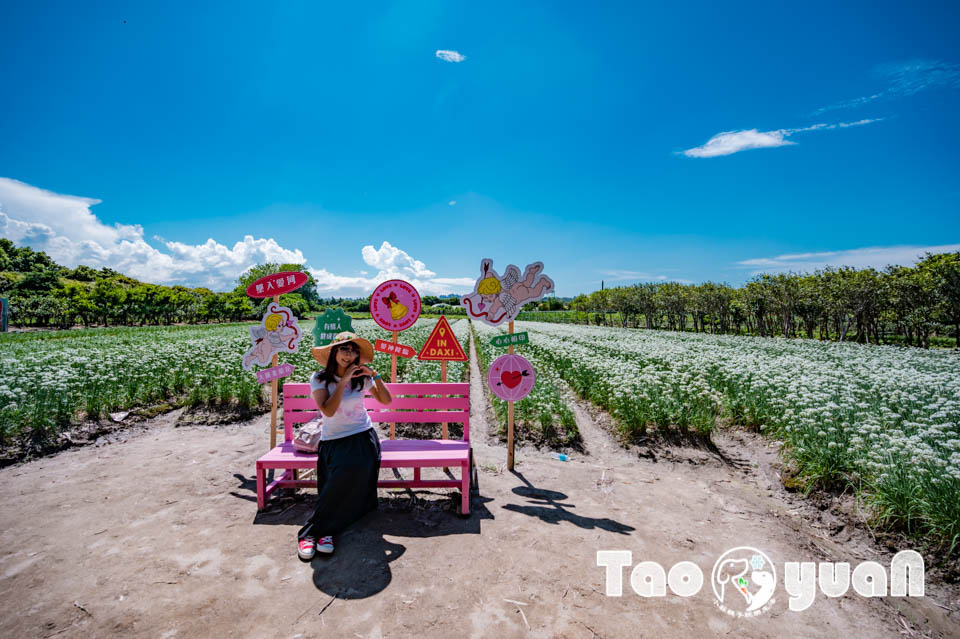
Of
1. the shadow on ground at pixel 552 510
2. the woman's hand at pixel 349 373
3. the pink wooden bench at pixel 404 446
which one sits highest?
the woman's hand at pixel 349 373

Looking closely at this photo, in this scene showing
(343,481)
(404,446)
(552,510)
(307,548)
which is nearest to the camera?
(307,548)

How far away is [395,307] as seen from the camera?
5742mm

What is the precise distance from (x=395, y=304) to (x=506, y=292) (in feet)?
5.52

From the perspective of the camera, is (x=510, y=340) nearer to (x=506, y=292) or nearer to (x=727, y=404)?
(x=506, y=292)

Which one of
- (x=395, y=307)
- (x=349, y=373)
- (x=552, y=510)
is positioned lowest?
(x=552, y=510)

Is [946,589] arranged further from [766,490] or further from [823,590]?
[766,490]

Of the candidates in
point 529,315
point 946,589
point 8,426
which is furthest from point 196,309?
point 946,589

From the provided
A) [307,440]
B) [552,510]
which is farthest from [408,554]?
[552,510]

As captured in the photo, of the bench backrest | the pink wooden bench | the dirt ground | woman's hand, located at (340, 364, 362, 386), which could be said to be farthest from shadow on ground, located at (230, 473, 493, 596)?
woman's hand, located at (340, 364, 362, 386)

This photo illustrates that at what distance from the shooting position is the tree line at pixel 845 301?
2577 centimetres

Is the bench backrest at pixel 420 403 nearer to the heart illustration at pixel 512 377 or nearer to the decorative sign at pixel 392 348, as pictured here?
the decorative sign at pixel 392 348

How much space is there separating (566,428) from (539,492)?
2.58m

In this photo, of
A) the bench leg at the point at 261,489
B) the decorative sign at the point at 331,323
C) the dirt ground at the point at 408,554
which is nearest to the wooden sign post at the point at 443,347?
the decorative sign at the point at 331,323

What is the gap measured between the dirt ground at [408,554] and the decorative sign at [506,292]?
2337mm
